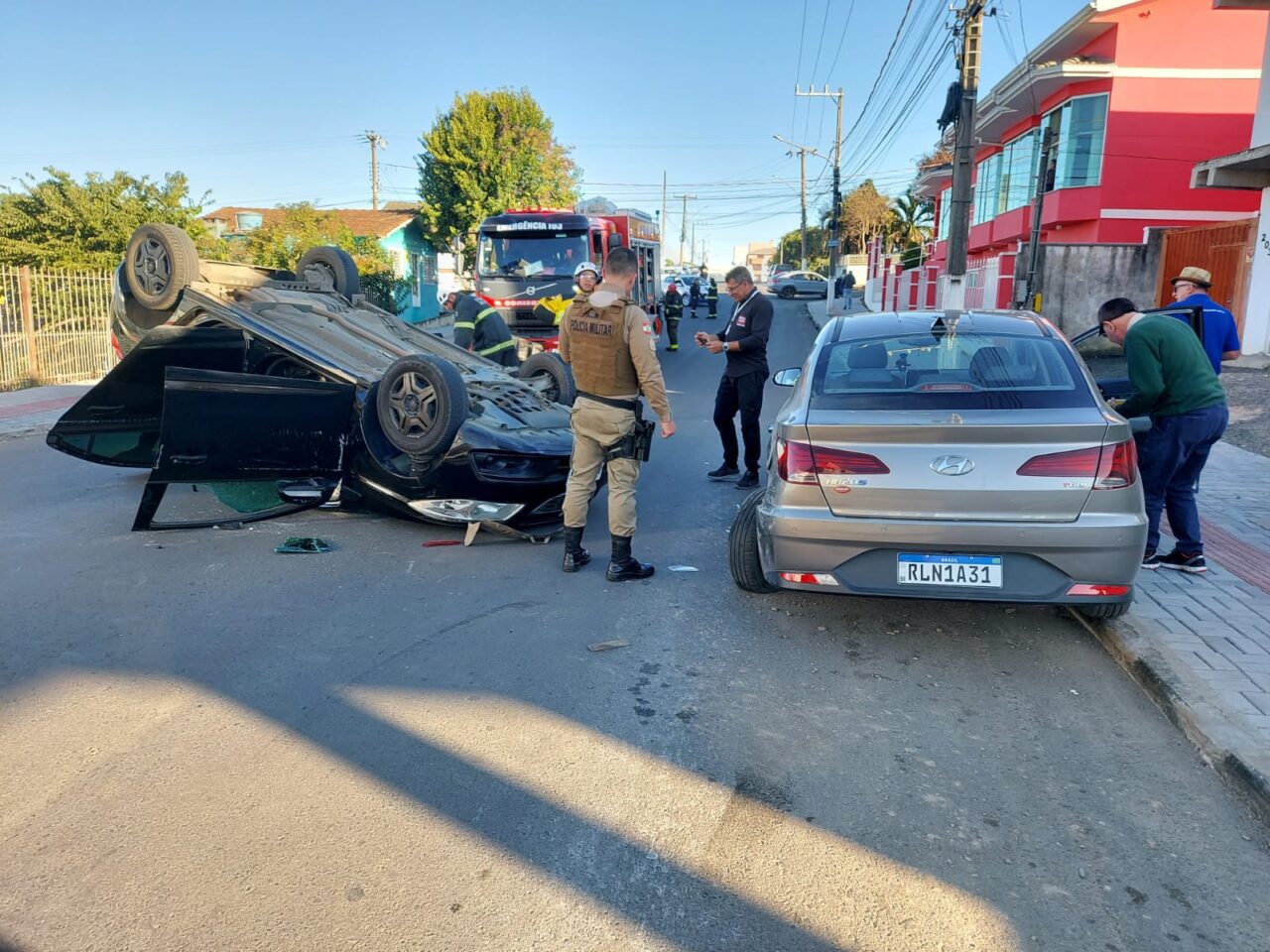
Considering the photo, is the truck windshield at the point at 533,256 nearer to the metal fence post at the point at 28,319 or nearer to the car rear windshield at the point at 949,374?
the metal fence post at the point at 28,319

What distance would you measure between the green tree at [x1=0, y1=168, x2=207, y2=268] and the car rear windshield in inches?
826

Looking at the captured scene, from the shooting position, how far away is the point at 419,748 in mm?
3291

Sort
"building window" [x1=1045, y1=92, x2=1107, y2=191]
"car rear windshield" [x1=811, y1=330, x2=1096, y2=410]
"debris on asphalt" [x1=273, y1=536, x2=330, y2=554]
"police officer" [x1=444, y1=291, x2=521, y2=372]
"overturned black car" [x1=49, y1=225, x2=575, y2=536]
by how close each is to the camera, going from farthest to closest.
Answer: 1. "building window" [x1=1045, y1=92, x2=1107, y2=191]
2. "police officer" [x1=444, y1=291, x2=521, y2=372]
3. "debris on asphalt" [x1=273, y1=536, x2=330, y2=554]
4. "overturned black car" [x1=49, y1=225, x2=575, y2=536]
5. "car rear windshield" [x1=811, y1=330, x2=1096, y2=410]

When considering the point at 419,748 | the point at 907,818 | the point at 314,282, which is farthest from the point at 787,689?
the point at 314,282

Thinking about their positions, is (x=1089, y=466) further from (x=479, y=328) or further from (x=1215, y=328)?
(x=479, y=328)

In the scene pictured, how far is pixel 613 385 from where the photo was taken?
508cm

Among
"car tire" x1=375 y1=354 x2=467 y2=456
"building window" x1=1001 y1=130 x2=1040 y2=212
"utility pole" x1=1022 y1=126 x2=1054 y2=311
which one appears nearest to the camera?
"car tire" x1=375 y1=354 x2=467 y2=456

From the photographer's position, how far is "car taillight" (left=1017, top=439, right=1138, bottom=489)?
3.77 metres

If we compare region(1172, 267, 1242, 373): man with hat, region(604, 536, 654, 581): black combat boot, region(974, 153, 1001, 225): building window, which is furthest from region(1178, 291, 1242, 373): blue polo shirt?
region(974, 153, 1001, 225): building window

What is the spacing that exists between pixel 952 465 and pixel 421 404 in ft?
10.6

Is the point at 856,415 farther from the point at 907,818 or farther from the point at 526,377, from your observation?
the point at 526,377

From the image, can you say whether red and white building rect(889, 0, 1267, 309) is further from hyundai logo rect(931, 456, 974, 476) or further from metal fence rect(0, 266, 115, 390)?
hyundai logo rect(931, 456, 974, 476)

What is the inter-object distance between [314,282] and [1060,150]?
2192 centimetres

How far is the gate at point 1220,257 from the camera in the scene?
15.5m
